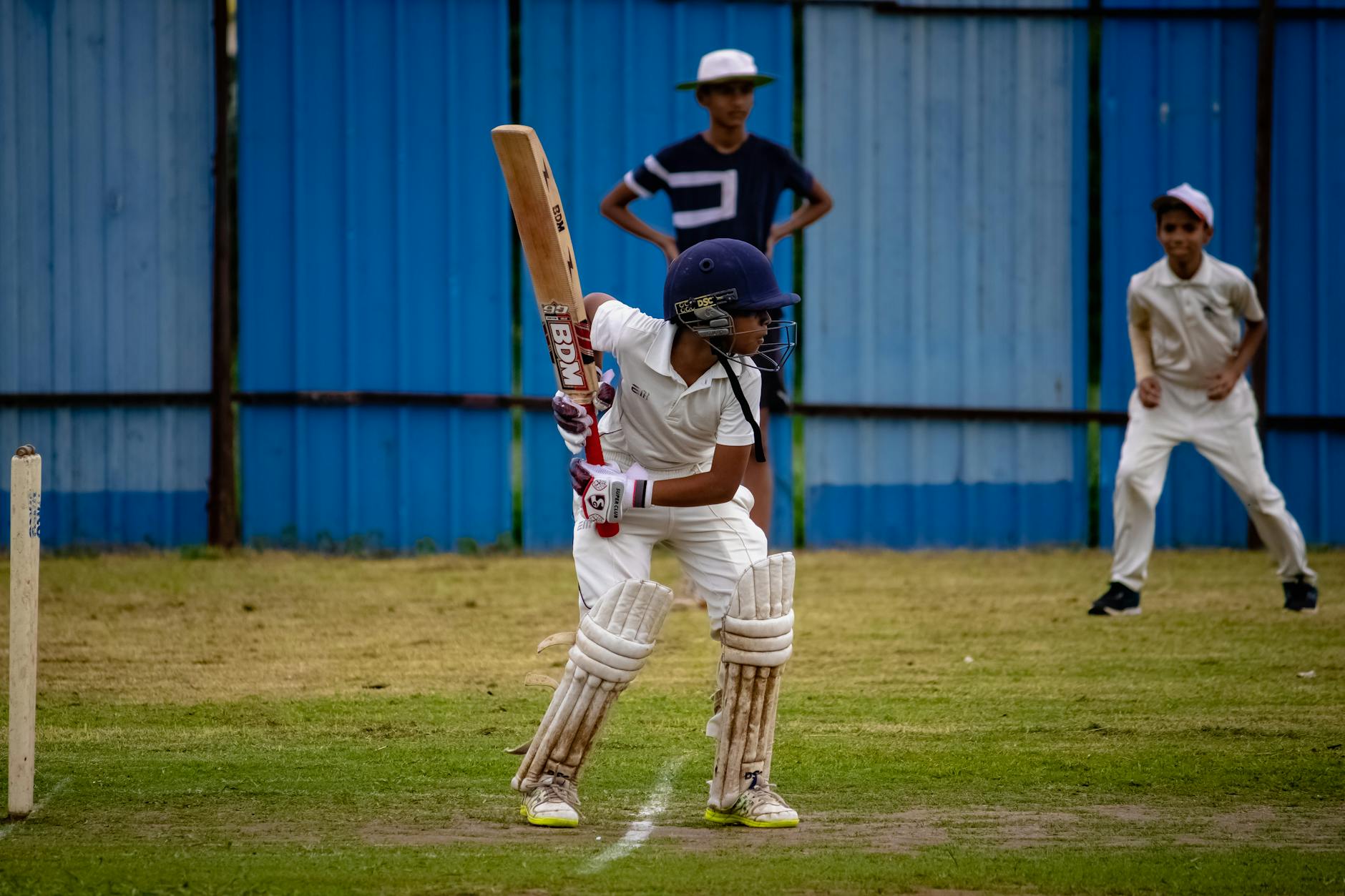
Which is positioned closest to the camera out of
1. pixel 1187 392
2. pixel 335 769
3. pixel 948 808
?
pixel 948 808

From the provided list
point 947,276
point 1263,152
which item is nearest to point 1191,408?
point 947,276

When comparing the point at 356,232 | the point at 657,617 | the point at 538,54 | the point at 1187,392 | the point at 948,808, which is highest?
the point at 538,54

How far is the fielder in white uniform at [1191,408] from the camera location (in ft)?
27.4

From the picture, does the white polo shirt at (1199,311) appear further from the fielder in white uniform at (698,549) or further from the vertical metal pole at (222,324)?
the vertical metal pole at (222,324)

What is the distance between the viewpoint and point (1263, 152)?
36.8 ft

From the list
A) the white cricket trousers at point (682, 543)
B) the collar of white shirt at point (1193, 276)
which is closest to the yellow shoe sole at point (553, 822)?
the white cricket trousers at point (682, 543)

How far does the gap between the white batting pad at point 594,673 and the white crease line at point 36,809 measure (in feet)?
4.20

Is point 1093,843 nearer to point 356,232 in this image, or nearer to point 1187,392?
point 1187,392

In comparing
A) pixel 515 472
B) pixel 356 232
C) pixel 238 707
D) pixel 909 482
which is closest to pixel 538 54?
pixel 356 232

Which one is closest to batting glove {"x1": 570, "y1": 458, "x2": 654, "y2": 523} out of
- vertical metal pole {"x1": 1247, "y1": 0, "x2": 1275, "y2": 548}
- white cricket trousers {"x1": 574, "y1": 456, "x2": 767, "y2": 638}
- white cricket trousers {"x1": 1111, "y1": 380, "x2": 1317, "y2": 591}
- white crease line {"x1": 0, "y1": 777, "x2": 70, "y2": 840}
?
white cricket trousers {"x1": 574, "y1": 456, "x2": 767, "y2": 638}

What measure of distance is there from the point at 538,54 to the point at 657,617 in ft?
23.5

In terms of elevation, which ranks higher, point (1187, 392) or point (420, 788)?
point (1187, 392)

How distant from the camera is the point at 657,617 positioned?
455 cm

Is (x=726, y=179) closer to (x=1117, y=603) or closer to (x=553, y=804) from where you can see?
(x=1117, y=603)
